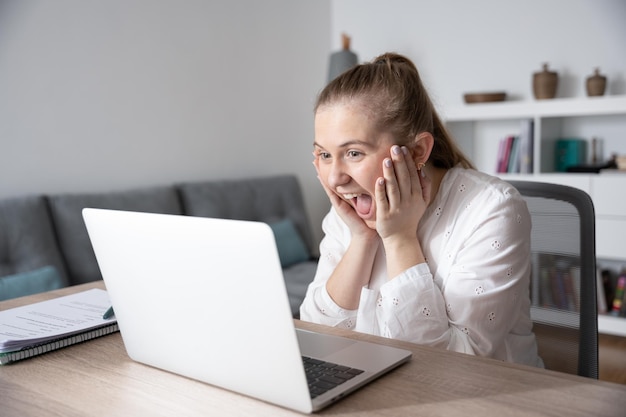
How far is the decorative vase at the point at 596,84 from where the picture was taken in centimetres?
317

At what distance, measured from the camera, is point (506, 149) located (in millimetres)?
3510

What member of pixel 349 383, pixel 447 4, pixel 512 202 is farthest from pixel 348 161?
pixel 447 4

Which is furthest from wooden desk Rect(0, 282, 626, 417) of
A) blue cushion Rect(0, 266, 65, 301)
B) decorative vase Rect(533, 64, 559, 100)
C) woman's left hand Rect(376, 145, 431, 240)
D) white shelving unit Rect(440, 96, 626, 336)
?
decorative vase Rect(533, 64, 559, 100)

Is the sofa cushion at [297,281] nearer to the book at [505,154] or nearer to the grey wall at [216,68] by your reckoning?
the grey wall at [216,68]

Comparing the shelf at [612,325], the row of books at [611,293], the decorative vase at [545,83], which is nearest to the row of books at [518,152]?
the decorative vase at [545,83]

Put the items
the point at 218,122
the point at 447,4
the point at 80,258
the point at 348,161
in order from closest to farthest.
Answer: the point at 348,161 → the point at 80,258 → the point at 218,122 → the point at 447,4

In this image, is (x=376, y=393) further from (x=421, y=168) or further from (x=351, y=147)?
(x=421, y=168)

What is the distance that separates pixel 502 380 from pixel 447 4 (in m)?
3.52

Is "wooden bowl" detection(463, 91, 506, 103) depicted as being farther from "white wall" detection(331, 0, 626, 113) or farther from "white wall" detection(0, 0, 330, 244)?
"white wall" detection(0, 0, 330, 244)

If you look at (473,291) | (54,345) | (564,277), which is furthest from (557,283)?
(54,345)

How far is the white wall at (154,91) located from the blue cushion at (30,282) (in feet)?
1.49

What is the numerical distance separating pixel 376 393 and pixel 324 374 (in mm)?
76

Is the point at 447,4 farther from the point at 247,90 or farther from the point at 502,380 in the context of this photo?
the point at 502,380

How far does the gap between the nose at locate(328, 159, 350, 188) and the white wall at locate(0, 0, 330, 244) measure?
1.93 m
